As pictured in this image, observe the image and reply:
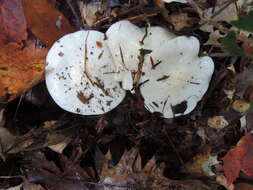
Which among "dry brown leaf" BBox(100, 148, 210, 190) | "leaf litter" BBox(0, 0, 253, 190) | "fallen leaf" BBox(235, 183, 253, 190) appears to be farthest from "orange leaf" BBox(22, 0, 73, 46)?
"fallen leaf" BBox(235, 183, 253, 190)

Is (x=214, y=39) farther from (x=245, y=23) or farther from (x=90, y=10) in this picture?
(x=90, y=10)

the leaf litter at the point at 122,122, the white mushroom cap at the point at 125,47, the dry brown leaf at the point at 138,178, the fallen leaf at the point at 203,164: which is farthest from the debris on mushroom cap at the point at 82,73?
the fallen leaf at the point at 203,164

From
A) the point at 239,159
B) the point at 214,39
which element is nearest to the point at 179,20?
the point at 214,39

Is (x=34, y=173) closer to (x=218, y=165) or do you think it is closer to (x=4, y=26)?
(x=4, y=26)

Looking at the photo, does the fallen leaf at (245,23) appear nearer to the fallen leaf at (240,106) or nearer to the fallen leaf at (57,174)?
the fallen leaf at (240,106)

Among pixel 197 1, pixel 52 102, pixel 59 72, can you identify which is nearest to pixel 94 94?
pixel 59 72

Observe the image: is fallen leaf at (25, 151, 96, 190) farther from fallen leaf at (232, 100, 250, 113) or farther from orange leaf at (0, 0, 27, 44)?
fallen leaf at (232, 100, 250, 113)
